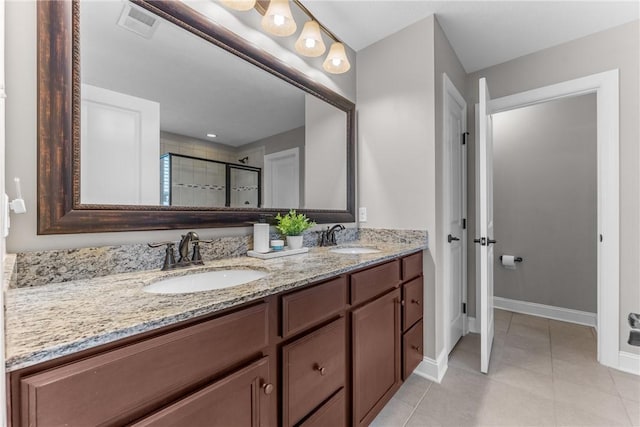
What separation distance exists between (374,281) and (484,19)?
200 centimetres

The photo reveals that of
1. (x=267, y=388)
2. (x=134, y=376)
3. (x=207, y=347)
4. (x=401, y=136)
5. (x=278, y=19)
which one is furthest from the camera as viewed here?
(x=401, y=136)

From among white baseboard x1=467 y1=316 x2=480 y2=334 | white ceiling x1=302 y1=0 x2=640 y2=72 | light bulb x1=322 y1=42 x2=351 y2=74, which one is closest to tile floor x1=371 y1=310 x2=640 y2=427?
white baseboard x1=467 y1=316 x2=480 y2=334

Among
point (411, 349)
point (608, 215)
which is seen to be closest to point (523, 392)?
point (411, 349)

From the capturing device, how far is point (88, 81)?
992 millimetres

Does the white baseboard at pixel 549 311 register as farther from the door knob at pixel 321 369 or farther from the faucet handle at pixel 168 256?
the faucet handle at pixel 168 256

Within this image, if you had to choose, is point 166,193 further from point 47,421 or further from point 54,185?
point 47,421

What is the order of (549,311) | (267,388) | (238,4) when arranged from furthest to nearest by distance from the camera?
(549,311)
(238,4)
(267,388)

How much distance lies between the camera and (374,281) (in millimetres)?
1372

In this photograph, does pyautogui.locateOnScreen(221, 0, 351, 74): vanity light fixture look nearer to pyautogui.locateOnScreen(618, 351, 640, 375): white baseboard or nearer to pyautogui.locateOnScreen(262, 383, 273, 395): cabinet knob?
pyautogui.locateOnScreen(262, 383, 273, 395): cabinet knob

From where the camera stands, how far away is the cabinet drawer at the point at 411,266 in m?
1.66

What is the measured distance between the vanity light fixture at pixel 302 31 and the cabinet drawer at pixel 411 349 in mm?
1749

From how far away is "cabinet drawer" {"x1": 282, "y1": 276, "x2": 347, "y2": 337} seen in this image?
0.92 meters

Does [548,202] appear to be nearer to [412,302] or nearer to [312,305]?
[412,302]

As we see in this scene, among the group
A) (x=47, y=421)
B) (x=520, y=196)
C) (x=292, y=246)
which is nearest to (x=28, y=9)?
(x=47, y=421)
